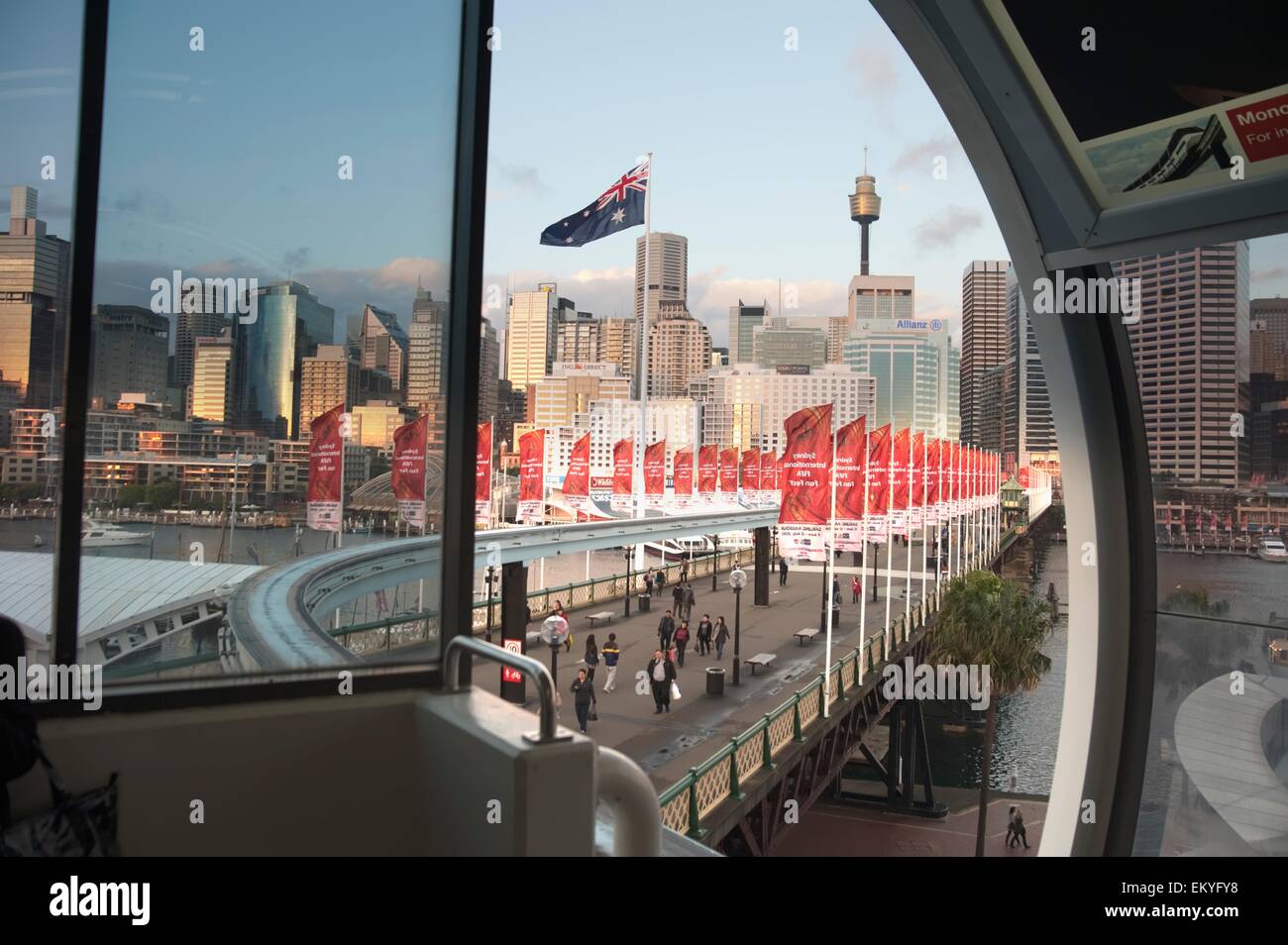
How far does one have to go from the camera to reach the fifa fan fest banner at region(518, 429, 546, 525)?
28.3m

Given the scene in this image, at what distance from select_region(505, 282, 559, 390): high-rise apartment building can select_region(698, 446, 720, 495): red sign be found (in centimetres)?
4092

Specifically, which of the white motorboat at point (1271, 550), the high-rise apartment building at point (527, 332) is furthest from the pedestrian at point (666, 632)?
the high-rise apartment building at point (527, 332)

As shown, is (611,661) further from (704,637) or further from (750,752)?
(704,637)

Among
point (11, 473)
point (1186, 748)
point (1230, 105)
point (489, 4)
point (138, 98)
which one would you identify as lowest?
point (1186, 748)

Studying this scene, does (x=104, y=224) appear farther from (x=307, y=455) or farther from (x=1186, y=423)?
(x=1186, y=423)

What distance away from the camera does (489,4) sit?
3107 mm

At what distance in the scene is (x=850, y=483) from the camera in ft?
61.5

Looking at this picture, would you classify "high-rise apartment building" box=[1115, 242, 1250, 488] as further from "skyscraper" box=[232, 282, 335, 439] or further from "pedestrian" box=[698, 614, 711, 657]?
"pedestrian" box=[698, 614, 711, 657]

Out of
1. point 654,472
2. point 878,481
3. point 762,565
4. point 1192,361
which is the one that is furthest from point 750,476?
point 1192,361

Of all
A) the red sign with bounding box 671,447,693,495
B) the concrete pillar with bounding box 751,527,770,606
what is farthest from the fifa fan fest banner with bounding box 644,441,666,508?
the red sign with bounding box 671,447,693,495

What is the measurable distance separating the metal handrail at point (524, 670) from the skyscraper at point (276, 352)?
1.35 metres
